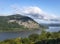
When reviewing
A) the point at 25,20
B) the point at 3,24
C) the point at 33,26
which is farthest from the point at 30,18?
the point at 3,24

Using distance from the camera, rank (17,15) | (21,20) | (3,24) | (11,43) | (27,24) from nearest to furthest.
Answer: (11,43)
(3,24)
(27,24)
(21,20)
(17,15)

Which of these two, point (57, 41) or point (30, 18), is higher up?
point (30, 18)

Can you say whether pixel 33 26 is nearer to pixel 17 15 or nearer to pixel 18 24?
pixel 18 24

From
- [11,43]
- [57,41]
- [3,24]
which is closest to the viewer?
[57,41]

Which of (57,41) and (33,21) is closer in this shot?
(57,41)

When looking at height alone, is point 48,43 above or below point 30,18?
below

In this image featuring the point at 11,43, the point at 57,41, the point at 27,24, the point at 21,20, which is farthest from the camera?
the point at 21,20

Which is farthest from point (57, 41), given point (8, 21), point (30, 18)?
point (30, 18)

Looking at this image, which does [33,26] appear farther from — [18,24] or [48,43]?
[48,43]

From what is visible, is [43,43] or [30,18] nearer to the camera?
[43,43]
